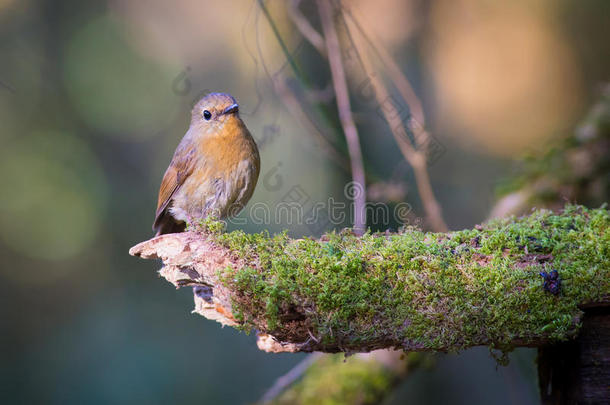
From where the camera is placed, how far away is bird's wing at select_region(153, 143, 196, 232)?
3613 millimetres

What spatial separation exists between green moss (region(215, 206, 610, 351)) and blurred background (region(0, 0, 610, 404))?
3877 millimetres

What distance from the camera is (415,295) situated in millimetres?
2178

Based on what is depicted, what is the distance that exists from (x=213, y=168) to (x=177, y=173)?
312 mm

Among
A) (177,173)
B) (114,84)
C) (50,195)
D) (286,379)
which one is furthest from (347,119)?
(50,195)

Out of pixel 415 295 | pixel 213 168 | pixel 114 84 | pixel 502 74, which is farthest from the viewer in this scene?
pixel 502 74

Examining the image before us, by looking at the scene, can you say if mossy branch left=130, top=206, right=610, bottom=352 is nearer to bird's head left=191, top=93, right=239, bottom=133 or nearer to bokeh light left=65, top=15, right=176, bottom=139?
bird's head left=191, top=93, right=239, bottom=133

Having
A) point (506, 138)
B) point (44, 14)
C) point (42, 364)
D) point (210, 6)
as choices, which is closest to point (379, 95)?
point (210, 6)

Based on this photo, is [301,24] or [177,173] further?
[301,24]

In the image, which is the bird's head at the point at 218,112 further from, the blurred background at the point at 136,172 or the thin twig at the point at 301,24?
the blurred background at the point at 136,172

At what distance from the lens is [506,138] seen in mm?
8305

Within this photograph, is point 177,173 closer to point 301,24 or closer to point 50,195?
point 301,24

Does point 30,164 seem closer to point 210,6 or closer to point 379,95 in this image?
point 210,6

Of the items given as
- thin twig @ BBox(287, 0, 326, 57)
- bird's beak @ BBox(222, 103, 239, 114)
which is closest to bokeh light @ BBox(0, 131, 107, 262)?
thin twig @ BBox(287, 0, 326, 57)

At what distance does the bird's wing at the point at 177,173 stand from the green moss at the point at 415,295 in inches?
59.3
